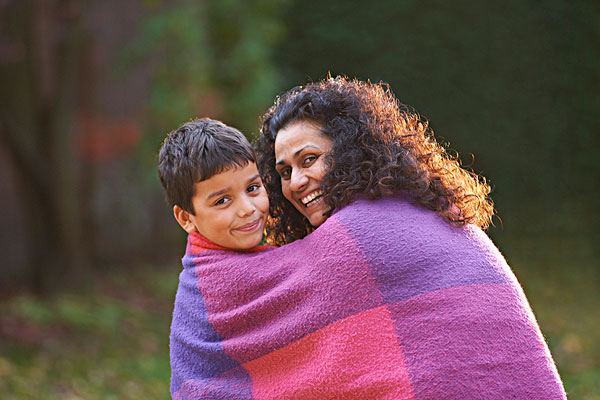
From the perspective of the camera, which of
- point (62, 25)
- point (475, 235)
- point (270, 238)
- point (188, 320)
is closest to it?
point (475, 235)

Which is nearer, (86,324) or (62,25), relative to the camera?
(86,324)

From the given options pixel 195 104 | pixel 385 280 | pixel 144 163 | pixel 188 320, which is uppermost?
pixel 195 104

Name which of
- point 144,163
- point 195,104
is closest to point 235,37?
point 195,104

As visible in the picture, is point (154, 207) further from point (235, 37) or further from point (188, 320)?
point (188, 320)

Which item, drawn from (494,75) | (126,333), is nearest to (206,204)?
(126,333)

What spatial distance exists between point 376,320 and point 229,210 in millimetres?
658

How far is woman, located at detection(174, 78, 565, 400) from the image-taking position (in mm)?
1744

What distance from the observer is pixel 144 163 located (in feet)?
25.1

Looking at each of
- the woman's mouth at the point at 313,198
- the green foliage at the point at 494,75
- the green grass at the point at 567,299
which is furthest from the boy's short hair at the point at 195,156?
the green foliage at the point at 494,75

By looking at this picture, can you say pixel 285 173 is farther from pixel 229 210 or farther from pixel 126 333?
pixel 126 333

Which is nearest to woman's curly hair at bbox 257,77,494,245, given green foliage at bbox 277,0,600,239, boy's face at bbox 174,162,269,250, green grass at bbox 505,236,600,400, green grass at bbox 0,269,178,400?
boy's face at bbox 174,162,269,250

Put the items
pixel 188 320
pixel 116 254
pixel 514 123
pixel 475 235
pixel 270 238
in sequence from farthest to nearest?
pixel 514 123, pixel 116 254, pixel 270 238, pixel 188 320, pixel 475 235

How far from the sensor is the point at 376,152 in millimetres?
2084

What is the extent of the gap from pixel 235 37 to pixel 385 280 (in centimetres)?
735
